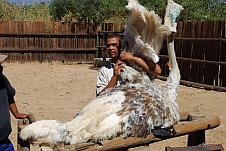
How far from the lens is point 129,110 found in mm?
2609

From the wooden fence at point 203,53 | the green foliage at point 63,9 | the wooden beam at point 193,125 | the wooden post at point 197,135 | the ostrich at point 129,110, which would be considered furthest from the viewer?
the green foliage at point 63,9

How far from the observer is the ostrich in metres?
2.53

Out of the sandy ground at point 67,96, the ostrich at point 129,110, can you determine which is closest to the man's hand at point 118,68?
the ostrich at point 129,110

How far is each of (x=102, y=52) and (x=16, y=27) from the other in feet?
13.0

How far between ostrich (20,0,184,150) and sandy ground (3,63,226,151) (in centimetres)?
278

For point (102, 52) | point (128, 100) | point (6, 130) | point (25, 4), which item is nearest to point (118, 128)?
point (128, 100)

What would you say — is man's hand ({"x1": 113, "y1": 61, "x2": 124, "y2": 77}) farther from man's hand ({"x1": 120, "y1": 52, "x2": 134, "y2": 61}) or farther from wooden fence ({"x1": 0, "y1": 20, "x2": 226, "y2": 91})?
wooden fence ({"x1": 0, "y1": 20, "x2": 226, "y2": 91})

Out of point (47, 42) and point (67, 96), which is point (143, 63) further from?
point (47, 42)

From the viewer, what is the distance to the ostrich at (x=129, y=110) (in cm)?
253

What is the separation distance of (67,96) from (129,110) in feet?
23.4

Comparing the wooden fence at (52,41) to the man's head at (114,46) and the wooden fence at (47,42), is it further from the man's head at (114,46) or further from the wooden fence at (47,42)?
the man's head at (114,46)

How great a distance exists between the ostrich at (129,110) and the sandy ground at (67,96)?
2.78 meters

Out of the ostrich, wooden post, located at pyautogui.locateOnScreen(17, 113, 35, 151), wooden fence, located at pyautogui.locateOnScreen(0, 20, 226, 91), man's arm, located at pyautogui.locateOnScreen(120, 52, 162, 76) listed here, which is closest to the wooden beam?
the ostrich

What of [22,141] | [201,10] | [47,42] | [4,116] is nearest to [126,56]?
[22,141]
